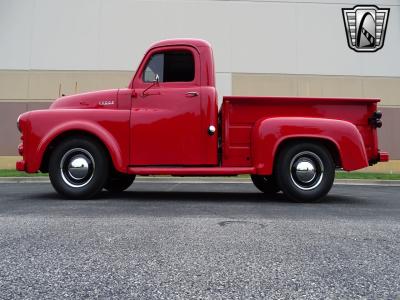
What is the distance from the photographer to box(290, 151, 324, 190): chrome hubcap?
17.6ft

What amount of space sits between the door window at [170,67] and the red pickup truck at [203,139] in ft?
0.73

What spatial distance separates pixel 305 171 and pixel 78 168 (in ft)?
11.2

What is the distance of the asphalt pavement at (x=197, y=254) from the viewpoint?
178cm

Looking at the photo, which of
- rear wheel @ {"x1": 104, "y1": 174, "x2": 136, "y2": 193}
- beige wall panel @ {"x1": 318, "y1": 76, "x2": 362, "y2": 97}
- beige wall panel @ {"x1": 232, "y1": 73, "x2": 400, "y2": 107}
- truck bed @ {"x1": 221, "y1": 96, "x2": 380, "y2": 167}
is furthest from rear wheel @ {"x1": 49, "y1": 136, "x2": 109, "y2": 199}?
beige wall panel @ {"x1": 318, "y1": 76, "x2": 362, "y2": 97}

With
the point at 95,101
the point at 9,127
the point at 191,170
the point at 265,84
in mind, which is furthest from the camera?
the point at 265,84

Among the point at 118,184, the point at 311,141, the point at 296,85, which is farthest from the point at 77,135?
the point at 296,85

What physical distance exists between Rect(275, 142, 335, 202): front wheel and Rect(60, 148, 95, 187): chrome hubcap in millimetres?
2828

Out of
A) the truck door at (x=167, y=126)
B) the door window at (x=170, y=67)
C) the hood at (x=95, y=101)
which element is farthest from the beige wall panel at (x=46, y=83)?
the truck door at (x=167, y=126)

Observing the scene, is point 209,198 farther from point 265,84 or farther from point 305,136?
point 265,84

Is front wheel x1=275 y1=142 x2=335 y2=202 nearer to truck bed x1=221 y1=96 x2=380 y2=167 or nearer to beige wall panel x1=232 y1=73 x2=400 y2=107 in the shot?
truck bed x1=221 y1=96 x2=380 y2=167

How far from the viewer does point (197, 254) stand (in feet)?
8.03

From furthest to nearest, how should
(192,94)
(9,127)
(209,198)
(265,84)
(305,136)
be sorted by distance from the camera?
(265,84) < (9,127) < (209,198) < (192,94) < (305,136)

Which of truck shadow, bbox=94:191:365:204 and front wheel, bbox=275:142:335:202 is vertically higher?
front wheel, bbox=275:142:335:202

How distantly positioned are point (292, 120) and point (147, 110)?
7.21 ft
